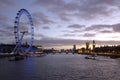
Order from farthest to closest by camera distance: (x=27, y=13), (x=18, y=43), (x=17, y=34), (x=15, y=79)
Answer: (x=18, y=43) < (x=17, y=34) < (x=27, y=13) < (x=15, y=79)

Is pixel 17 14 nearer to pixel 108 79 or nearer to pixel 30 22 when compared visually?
pixel 30 22

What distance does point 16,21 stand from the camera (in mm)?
125000

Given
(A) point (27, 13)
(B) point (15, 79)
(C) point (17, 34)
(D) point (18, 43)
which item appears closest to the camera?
(B) point (15, 79)

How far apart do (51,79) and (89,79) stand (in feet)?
25.5

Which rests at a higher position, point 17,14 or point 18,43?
point 17,14

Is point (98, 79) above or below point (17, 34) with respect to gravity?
below

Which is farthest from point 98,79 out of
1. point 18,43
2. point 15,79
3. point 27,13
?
point 18,43

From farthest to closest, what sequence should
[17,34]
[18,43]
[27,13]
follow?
[18,43] → [17,34] → [27,13]

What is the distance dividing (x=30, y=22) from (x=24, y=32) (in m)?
Answer: 20.4

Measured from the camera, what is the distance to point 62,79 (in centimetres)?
5184

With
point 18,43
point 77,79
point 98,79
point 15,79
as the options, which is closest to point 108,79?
point 98,79

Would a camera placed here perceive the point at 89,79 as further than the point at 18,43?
No

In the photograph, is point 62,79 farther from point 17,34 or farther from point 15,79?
point 17,34

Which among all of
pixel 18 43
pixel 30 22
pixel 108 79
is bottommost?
pixel 108 79
